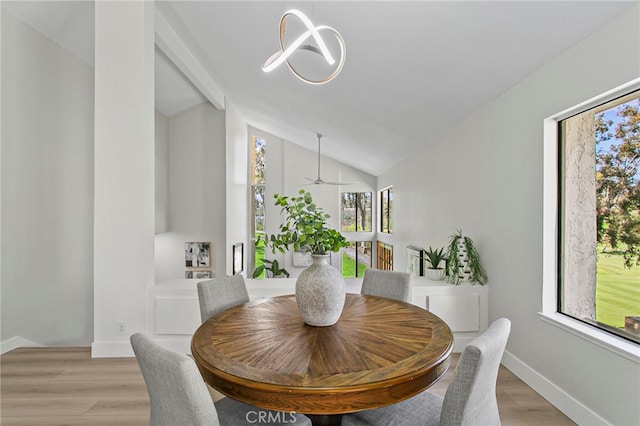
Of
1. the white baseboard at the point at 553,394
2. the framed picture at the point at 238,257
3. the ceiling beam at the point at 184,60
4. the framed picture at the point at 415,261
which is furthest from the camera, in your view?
the framed picture at the point at 238,257

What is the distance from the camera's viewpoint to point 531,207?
8.07 ft

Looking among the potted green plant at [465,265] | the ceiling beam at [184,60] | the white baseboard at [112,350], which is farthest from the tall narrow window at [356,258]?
the white baseboard at [112,350]

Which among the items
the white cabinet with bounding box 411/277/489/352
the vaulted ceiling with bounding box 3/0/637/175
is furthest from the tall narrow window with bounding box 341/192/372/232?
the white cabinet with bounding box 411/277/489/352

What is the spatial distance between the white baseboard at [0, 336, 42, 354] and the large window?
15.5ft

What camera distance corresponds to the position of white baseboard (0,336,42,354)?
10.3 ft

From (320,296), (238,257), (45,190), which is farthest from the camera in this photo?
(238,257)

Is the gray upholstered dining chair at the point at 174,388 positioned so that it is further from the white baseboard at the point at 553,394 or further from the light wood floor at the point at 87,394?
the white baseboard at the point at 553,394

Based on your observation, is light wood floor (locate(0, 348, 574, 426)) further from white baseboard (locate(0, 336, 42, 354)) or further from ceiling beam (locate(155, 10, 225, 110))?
ceiling beam (locate(155, 10, 225, 110))

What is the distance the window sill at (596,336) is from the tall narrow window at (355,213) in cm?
678

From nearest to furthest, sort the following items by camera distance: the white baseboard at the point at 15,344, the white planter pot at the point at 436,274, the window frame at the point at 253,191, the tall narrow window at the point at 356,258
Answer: the white baseboard at the point at 15,344 < the white planter pot at the point at 436,274 < the window frame at the point at 253,191 < the tall narrow window at the point at 356,258

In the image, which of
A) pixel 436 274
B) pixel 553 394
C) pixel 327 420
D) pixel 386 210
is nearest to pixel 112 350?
pixel 327 420

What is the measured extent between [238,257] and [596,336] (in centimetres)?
664

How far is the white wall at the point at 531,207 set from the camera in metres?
1.79

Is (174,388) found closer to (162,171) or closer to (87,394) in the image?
(87,394)
